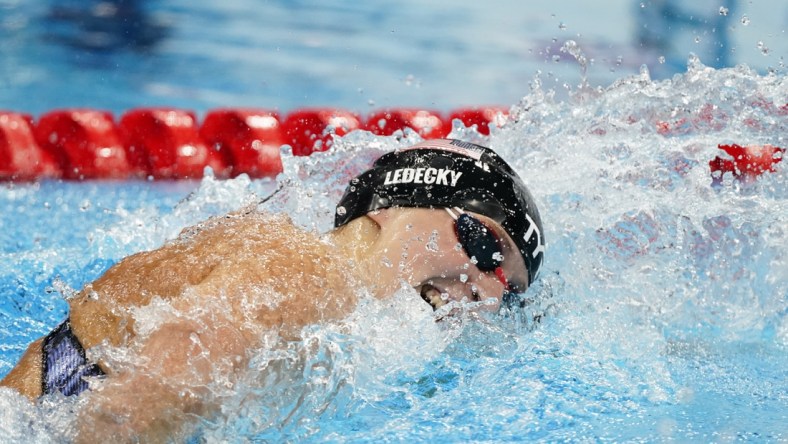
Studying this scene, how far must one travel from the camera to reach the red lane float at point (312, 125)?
4637mm

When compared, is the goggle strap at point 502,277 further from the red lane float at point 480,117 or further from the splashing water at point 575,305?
the red lane float at point 480,117

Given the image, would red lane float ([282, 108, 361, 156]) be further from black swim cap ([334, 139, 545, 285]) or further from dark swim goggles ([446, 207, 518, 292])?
dark swim goggles ([446, 207, 518, 292])

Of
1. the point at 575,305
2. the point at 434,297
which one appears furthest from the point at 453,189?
the point at 575,305

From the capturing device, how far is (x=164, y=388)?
1275mm

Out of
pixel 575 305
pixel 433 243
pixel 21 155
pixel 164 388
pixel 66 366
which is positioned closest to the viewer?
pixel 164 388

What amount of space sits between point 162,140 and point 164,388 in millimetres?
3505

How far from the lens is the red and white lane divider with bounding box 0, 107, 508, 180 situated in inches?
175

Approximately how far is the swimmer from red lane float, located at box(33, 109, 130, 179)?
115 inches

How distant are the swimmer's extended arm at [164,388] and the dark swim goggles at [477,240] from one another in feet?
1.82

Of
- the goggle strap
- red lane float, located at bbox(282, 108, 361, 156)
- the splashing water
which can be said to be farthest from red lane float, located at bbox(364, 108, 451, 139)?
the goggle strap

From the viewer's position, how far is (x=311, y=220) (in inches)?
96.7

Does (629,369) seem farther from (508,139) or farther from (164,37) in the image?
(164,37)

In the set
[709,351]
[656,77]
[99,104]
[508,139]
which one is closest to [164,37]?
[99,104]

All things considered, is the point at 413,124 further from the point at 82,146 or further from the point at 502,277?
the point at 502,277
